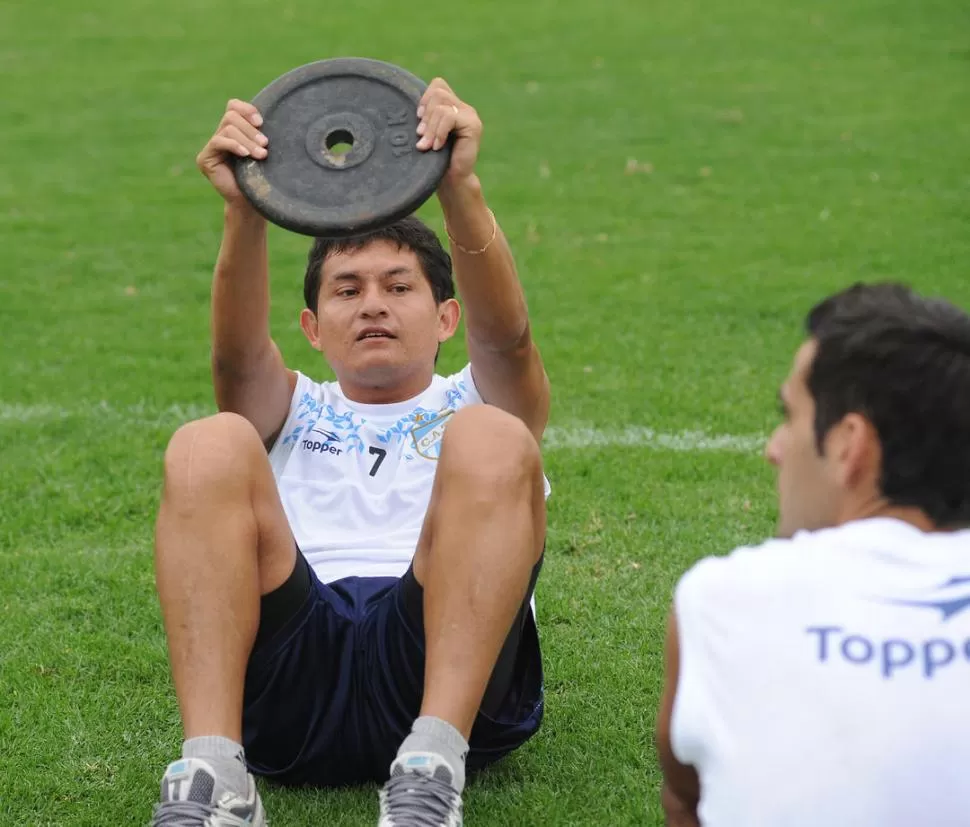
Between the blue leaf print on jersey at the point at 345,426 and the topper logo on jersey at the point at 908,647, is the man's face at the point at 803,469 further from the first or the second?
the blue leaf print on jersey at the point at 345,426

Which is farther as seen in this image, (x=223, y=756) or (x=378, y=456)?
(x=378, y=456)

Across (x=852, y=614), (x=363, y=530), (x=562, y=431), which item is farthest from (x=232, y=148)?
(x=562, y=431)

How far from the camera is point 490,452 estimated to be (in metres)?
3.13

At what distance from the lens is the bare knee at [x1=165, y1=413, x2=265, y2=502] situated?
10.2ft

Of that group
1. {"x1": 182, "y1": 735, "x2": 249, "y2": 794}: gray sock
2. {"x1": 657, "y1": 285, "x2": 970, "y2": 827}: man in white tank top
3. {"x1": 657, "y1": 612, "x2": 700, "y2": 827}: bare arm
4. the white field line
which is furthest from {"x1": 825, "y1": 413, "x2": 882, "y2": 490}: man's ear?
the white field line

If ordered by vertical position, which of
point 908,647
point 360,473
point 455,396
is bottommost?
point 360,473

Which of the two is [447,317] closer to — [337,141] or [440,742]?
[337,141]

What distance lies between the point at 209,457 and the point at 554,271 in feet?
19.7

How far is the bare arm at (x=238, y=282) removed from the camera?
3.51 metres

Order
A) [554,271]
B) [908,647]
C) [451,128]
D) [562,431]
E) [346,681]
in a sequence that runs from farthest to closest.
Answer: [554,271] < [562,431] < [451,128] < [346,681] < [908,647]

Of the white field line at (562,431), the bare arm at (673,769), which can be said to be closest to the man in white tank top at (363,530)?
the bare arm at (673,769)

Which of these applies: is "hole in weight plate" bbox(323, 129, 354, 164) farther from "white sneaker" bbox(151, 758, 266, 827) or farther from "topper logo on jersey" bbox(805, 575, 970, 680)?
"topper logo on jersey" bbox(805, 575, 970, 680)

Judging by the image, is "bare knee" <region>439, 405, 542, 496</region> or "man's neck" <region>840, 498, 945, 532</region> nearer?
"man's neck" <region>840, 498, 945, 532</region>

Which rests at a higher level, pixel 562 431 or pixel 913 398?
pixel 913 398
